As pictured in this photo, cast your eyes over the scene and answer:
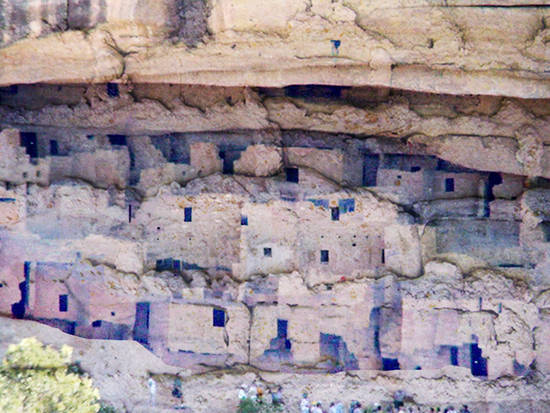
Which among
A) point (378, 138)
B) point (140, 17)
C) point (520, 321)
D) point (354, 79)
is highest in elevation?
point (140, 17)

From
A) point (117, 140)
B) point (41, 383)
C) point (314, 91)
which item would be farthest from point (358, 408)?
point (117, 140)

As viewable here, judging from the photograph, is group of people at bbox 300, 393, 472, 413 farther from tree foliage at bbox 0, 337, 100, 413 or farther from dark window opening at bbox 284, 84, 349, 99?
dark window opening at bbox 284, 84, 349, 99

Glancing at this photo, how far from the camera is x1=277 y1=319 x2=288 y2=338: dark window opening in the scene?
21.6ft

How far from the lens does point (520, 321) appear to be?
6.41m

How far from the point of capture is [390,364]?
6.62 metres

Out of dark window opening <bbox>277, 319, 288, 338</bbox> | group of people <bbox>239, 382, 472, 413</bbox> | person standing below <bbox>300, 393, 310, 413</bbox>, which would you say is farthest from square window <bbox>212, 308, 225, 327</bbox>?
person standing below <bbox>300, 393, 310, 413</bbox>

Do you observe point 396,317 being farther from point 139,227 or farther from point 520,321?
point 139,227

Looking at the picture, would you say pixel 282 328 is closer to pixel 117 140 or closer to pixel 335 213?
pixel 335 213

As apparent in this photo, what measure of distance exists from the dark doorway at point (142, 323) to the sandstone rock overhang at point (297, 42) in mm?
2400

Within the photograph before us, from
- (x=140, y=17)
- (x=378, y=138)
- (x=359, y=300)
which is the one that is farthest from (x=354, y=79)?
(x=359, y=300)

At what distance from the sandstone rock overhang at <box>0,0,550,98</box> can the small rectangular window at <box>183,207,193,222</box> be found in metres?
1.52

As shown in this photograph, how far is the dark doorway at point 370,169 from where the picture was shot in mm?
6543

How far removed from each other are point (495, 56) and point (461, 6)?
0.55 meters

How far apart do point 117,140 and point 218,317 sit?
2141mm
